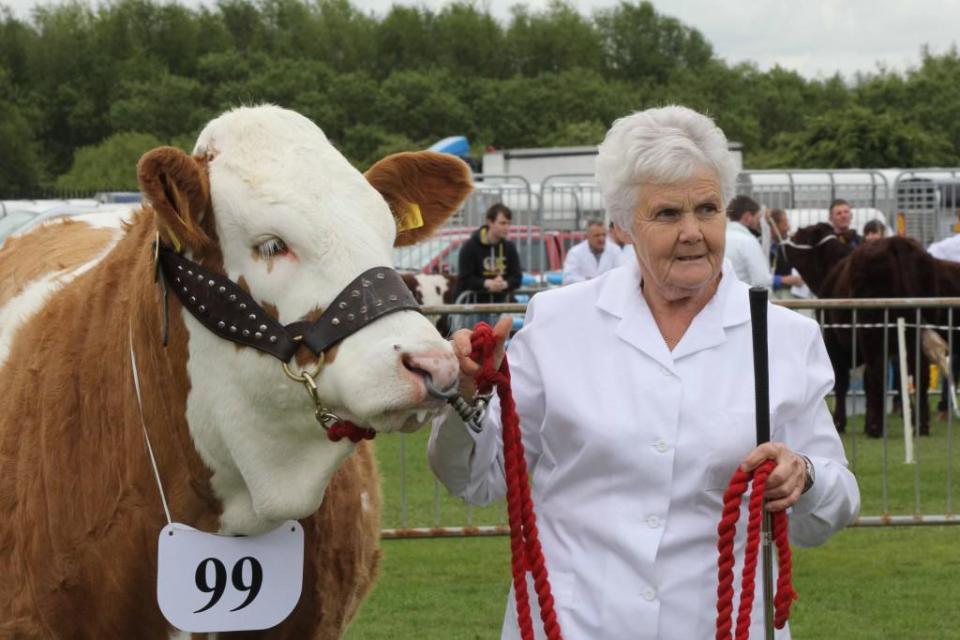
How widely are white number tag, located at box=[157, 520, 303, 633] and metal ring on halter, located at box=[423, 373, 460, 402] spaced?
853 millimetres

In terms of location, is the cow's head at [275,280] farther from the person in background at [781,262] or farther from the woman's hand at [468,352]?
the person in background at [781,262]

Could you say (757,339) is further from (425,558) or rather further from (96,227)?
(425,558)

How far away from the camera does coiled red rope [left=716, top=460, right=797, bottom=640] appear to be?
10.5ft

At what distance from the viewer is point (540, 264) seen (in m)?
17.2

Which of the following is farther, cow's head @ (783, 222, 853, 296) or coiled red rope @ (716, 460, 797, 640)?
cow's head @ (783, 222, 853, 296)

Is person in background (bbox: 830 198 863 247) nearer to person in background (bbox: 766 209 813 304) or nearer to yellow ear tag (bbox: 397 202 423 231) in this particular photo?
person in background (bbox: 766 209 813 304)

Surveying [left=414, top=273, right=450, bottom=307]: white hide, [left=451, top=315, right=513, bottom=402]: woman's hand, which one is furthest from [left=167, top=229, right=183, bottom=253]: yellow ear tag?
[left=414, top=273, right=450, bottom=307]: white hide

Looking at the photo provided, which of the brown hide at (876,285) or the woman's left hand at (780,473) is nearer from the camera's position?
the woman's left hand at (780,473)

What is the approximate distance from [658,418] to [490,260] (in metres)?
11.4

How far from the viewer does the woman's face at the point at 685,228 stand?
11.2 ft

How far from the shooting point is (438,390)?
307cm

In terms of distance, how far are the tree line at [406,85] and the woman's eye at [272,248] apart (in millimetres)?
44306

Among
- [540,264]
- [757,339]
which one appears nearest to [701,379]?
[757,339]

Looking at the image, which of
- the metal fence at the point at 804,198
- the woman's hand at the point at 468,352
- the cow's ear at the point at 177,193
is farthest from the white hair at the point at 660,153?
the metal fence at the point at 804,198
